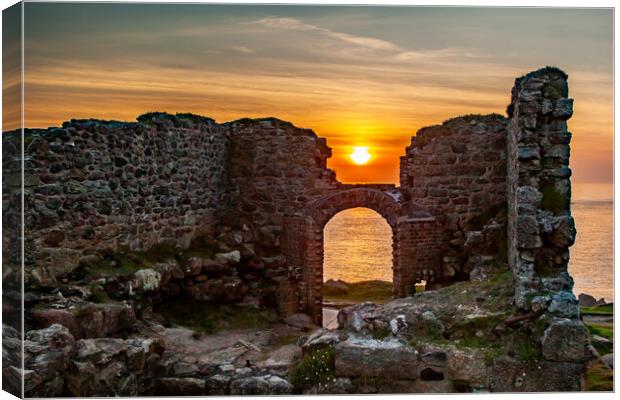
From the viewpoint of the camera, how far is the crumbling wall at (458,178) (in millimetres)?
14594

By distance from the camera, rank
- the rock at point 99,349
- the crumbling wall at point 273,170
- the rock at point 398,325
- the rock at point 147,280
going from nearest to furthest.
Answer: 1. the rock at point 99,349
2. the rock at point 398,325
3. the rock at point 147,280
4. the crumbling wall at point 273,170

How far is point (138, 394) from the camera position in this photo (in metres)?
10.2

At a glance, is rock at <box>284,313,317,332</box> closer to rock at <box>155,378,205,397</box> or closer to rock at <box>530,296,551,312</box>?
rock at <box>155,378,205,397</box>

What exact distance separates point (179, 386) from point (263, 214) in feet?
19.6

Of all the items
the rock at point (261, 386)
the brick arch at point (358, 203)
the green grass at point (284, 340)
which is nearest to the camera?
the rock at point (261, 386)

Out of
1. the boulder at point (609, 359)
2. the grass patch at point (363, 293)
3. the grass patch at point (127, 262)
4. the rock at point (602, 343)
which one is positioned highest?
the grass patch at point (127, 262)

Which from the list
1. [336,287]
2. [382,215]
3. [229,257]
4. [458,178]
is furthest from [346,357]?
[336,287]

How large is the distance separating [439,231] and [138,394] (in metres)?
7.14

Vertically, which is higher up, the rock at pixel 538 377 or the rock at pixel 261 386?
the rock at pixel 538 377

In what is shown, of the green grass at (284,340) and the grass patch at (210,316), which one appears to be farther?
the grass patch at (210,316)

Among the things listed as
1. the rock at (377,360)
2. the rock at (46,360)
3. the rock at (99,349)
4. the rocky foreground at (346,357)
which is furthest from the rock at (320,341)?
the rock at (46,360)

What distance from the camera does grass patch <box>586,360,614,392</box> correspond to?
9.39 metres

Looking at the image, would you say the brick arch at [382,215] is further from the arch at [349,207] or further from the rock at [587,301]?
the rock at [587,301]

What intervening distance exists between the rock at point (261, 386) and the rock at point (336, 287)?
9644mm
